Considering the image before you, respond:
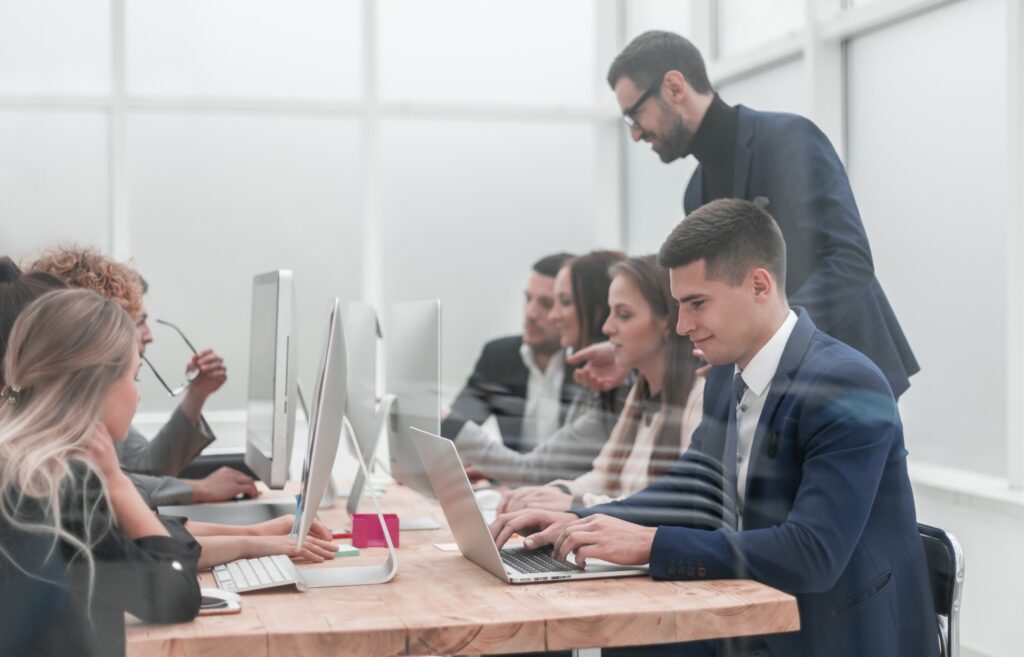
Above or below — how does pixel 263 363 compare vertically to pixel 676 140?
below

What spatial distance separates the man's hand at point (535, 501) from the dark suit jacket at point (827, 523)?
0.20 metres

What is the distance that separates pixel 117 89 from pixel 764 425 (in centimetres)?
211

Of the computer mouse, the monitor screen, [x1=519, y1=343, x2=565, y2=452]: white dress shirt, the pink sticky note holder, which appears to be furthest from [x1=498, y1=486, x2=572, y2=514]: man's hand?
[x1=519, y1=343, x2=565, y2=452]: white dress shirt

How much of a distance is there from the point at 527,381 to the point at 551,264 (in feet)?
1.43

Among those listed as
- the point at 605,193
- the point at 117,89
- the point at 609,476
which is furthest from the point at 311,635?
the point at 605,193

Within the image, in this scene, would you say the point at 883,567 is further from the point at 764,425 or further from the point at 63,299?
the point at 63,299

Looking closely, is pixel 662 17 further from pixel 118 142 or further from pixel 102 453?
pixel 102 453

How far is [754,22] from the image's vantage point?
263cm

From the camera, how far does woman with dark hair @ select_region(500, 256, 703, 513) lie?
95.6 inches

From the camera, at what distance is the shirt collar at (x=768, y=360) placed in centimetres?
183

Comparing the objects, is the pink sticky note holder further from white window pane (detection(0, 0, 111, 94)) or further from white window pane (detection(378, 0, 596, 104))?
white window pane (detection(378, 0, 596, 104))

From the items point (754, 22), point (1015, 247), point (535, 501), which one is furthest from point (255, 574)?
point (754, 22)

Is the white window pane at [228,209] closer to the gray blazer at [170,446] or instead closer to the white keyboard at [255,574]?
the gray blazer at [170,446]

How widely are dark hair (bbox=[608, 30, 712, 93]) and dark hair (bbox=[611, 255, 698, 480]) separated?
39 centimetres
